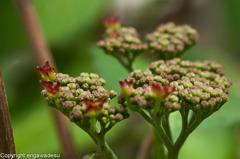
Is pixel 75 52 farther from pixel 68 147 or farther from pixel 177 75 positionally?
pixel 177 75

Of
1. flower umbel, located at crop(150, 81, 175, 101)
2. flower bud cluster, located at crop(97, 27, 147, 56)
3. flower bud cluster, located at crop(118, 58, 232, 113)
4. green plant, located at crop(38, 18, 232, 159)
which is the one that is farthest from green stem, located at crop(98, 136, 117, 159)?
flower bud cluster, located at crop(97, 27, 147, 56)

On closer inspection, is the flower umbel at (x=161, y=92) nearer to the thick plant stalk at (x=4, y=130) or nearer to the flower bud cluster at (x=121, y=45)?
the thick plant stalk at (x=4, y=130)

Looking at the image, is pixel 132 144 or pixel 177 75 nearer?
pixel 177 75

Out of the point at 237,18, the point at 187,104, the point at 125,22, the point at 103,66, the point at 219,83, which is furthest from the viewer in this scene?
the point at 125,22

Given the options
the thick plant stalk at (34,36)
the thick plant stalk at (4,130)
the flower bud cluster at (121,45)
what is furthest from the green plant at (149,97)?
the thick plant stalk at (34,36)

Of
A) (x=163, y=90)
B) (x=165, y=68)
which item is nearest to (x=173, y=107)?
(x=163, y=90)

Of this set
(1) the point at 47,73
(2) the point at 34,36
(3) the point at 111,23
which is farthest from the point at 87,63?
(1) the point at 47,73
